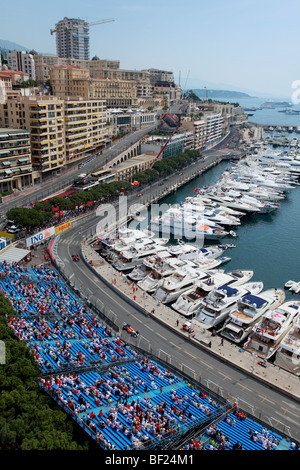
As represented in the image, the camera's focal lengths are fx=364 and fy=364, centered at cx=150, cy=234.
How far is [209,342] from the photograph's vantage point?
36.6 m

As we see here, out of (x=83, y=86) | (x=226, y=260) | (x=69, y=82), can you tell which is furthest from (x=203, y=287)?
(x=69, y=82)

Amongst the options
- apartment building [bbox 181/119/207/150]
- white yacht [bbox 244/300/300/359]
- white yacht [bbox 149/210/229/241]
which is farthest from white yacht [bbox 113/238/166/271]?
apartment building [bbox 181/119/207/150]

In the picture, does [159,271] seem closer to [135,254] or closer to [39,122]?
[135,254]

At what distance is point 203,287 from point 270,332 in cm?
1131

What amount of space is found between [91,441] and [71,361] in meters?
7.62

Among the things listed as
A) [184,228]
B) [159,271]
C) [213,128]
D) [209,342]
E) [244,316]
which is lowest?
[244,316]

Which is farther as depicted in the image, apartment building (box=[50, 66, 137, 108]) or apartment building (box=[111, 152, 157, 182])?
apartment building (box=[50, 66, 137, 108])

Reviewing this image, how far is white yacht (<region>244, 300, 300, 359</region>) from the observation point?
3756 centimetres

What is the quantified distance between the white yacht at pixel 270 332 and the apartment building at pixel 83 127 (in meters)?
68.0

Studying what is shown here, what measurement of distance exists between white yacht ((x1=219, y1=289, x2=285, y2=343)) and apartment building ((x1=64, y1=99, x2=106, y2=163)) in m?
64.4

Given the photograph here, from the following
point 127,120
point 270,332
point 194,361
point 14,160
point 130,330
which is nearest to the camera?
point 194,361

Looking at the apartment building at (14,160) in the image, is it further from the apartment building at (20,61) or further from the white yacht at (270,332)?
the apartment building at (20,61)

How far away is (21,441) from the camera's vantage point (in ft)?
63.4

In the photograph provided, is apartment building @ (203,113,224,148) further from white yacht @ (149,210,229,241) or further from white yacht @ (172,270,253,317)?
white yacht @ (172,270,253,317)
